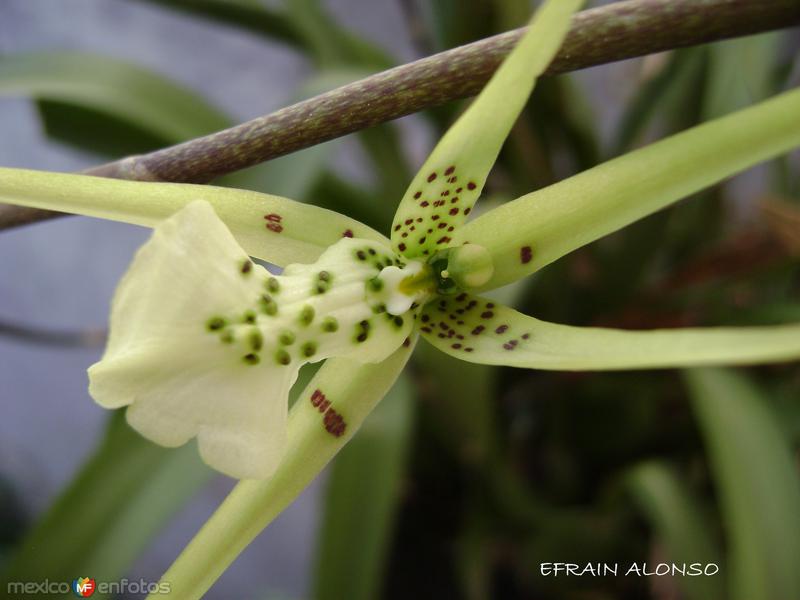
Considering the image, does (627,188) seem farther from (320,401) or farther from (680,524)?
(680,524)

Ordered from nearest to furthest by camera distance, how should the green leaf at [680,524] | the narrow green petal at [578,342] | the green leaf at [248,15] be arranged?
1. the narrow green petal at [578,342]
2. the green leaf at [680,524]
3. the green leaf at [248,15]

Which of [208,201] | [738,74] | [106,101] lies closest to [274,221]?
[208,201]

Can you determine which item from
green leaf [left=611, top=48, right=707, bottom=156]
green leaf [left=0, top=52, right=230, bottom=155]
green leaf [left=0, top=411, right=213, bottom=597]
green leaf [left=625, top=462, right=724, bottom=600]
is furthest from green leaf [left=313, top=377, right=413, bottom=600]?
green leaf [left=611, top=48, right=707, bottom=156]

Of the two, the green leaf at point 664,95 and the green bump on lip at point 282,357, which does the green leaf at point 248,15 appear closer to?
the green leaf at point 664,95

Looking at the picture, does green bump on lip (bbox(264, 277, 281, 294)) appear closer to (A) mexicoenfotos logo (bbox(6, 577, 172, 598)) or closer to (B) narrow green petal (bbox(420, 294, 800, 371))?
(B) narrow green petal (bbox(420, 294, 800, 371))

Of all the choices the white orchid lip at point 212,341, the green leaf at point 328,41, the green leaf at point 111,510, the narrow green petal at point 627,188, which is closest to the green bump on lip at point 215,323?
the white orchid lip at point 212,341
